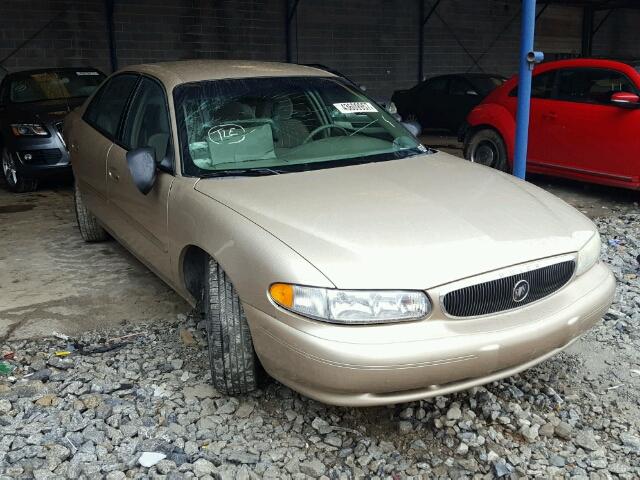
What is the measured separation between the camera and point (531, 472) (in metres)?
2.52

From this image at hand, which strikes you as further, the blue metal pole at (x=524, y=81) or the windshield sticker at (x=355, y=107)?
the blue metal pole at (x=524, y=81)

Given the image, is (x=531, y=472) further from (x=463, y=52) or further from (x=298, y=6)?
(x=463, y=52)

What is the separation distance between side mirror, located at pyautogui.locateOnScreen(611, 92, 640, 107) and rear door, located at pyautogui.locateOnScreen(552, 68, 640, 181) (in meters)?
0.08

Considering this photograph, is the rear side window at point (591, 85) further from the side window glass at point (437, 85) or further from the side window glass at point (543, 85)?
the side window glass at point (437, 85)

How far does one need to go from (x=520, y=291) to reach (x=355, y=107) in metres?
1.79

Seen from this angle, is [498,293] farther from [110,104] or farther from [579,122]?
[579,122]

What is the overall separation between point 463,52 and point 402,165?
→ 16.0m

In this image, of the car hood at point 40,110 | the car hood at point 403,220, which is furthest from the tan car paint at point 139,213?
the car hood at point 40,110

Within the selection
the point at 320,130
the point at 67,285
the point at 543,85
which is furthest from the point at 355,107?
the point at 543,85

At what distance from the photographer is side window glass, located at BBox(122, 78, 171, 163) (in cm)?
354

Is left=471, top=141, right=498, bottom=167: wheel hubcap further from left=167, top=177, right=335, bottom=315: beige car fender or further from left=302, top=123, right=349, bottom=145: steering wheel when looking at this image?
left=167, top=177, right=335, bottom=315: beige car fender

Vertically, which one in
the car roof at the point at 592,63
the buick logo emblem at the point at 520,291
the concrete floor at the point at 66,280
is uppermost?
the car roof at the point at 592,63

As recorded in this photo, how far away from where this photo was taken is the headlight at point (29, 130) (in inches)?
291

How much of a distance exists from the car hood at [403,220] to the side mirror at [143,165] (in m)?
0.36
